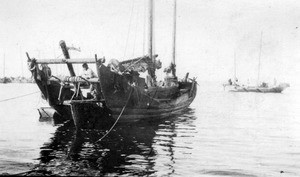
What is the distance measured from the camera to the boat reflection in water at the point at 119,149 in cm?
820

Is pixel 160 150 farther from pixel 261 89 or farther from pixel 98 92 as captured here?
pixel 261 89

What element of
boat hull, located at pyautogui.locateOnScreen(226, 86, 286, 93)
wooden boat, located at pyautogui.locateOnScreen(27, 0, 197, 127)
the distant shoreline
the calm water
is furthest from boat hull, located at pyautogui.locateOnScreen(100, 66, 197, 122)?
the distant shoreline

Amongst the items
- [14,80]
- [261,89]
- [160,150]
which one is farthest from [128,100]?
[14,80]

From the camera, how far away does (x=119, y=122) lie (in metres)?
14.2

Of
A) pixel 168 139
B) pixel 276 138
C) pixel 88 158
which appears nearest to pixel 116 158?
pixel 88 158

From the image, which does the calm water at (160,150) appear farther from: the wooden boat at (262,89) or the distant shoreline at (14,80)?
the distant shoreline at (14,80)

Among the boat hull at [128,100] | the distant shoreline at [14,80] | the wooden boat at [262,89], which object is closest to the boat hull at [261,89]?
the wooden boat at [262,89]

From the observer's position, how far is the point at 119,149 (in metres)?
10.5

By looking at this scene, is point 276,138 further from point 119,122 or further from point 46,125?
point 46,125

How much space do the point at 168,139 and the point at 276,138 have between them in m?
5.38

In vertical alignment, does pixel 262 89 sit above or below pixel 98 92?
below

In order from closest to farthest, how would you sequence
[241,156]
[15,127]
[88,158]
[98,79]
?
[88,158], [241,156], [98,79], [15,127]

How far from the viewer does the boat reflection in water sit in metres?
8.20

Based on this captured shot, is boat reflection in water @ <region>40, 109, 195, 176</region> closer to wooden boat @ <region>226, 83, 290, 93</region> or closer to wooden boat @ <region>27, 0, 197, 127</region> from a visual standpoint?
wooden boat @ <region>27, 0, 197, 127</region>
